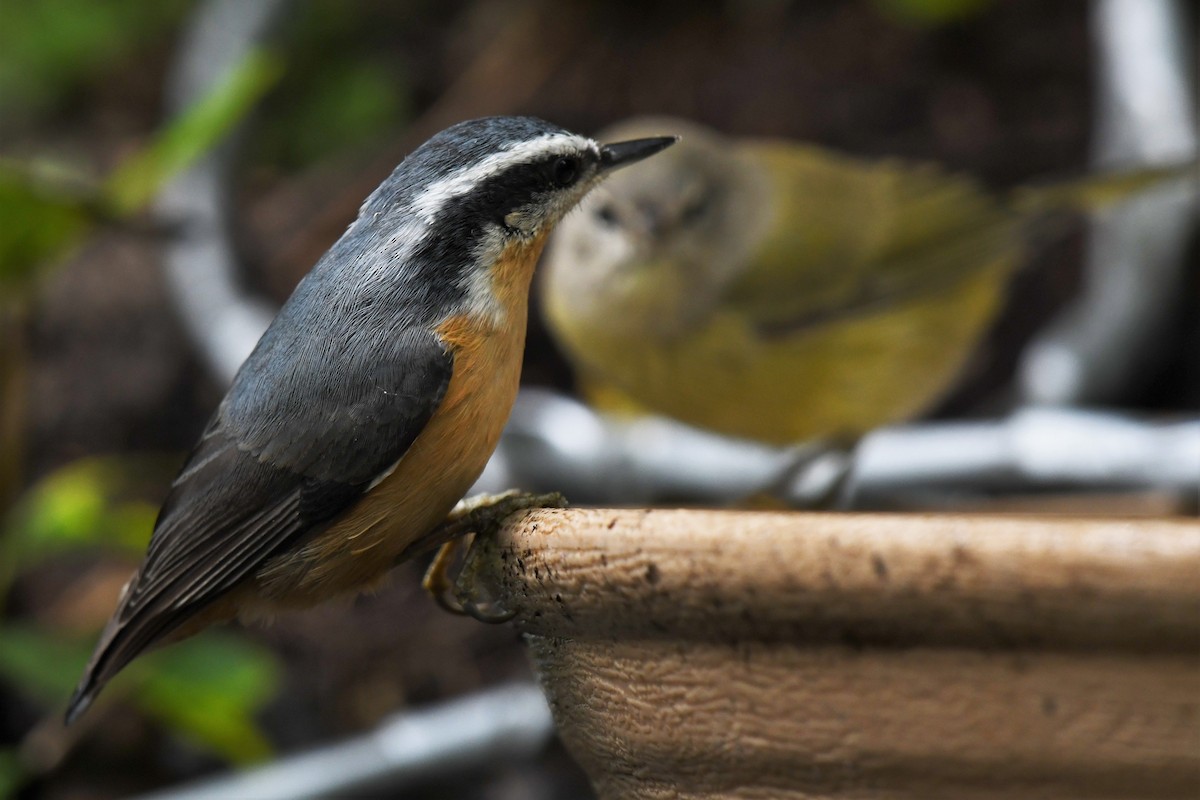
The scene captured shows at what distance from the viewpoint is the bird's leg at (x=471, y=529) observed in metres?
1.28

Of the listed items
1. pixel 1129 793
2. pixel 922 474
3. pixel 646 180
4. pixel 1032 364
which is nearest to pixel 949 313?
pixel 1032 364

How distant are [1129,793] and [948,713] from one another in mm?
123

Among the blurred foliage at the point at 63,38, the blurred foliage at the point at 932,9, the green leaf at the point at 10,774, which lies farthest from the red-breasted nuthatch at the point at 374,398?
the blurred foliage at the point at 63,38

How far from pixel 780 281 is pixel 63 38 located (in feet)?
9.84

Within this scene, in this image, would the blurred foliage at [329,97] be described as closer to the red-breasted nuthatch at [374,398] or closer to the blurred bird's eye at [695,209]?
the blurred bird's eye at [695,209]

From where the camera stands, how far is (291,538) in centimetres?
158

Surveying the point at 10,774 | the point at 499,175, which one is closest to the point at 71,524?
the point at 10,774

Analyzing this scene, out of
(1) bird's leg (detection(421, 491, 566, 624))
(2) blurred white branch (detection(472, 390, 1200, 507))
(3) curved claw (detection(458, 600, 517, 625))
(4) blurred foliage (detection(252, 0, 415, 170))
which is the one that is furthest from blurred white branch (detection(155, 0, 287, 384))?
(3) curved claw (detection(458, 600, 517, 625))

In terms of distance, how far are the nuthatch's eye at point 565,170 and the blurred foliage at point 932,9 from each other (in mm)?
2830

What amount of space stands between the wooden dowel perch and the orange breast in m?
0.51

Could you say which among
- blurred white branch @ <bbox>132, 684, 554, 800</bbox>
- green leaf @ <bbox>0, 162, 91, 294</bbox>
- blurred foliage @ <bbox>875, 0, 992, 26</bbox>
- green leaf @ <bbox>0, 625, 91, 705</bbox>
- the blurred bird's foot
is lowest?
→ blurred white branch @ <bbox>132, 684, 554, 800</bbox>

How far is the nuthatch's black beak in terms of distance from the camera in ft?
5.57

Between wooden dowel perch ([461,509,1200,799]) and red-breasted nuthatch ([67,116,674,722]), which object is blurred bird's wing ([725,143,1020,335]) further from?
wooden dowel perch ([461,509,1200,799])

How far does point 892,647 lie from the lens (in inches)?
34.1
